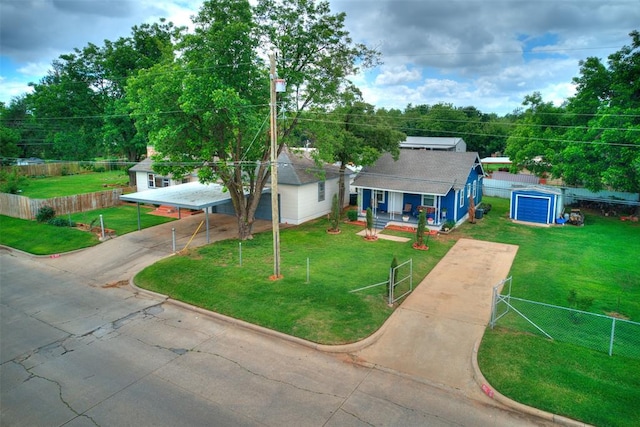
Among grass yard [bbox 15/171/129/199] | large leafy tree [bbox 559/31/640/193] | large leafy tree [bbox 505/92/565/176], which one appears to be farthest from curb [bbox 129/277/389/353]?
grass yard [bbox 15/171/129/199]

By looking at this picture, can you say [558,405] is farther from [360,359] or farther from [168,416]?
[168,416]

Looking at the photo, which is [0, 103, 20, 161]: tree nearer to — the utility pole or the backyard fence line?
the backyard fence line

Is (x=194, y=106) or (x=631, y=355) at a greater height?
(x=194, y=106)

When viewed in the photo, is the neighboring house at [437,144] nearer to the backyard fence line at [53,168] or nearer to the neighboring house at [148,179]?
the neighboring house at [148,179]

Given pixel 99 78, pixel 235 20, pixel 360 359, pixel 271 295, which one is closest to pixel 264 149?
pixel 235 20

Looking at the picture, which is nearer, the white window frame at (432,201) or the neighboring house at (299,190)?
the white window frame at (432,201)

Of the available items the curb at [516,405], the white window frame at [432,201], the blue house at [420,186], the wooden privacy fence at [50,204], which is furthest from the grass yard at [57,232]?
the curb at [516,405]

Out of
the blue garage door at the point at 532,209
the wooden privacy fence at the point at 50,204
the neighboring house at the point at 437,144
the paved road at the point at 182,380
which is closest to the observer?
the paved road at the point at 182,380

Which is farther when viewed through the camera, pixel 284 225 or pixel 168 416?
pixel 284 225
